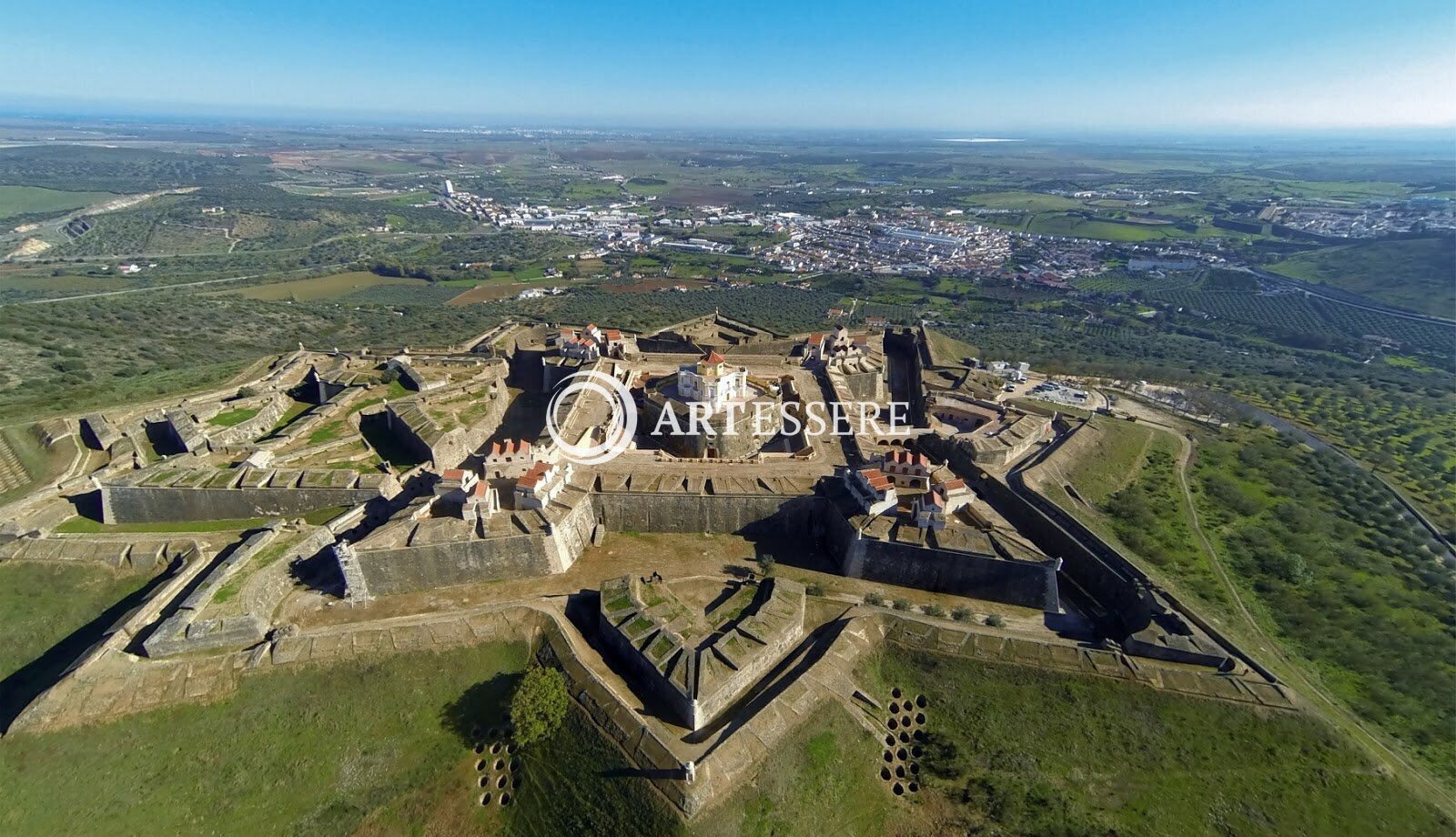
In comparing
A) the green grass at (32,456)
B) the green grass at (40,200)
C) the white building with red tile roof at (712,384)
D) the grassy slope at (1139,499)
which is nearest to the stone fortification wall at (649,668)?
the white building with red tile roof at (712,384)

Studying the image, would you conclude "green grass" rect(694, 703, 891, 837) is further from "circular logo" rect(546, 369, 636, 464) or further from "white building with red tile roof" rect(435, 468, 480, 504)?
"circular logo" rect(546, 369, 636, 464)

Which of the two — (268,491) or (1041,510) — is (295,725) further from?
(1041,510)

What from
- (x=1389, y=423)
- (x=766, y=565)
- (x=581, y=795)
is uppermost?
(x=1389, y=423)

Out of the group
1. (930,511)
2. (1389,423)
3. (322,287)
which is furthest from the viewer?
(322,287)

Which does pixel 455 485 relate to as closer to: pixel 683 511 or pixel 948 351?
pixel 683 511

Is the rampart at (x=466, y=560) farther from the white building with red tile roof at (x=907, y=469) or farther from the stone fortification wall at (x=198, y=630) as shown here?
the white building with red tile roof at (x=907, y=469)

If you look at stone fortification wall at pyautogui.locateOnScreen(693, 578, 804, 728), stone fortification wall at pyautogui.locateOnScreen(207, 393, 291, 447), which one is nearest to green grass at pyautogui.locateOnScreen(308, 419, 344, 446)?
stone fortification wall at pyautogui.locateOnScreen(207, 393, 291, 447)

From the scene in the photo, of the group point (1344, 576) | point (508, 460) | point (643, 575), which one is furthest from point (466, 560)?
point (1344, 576)
